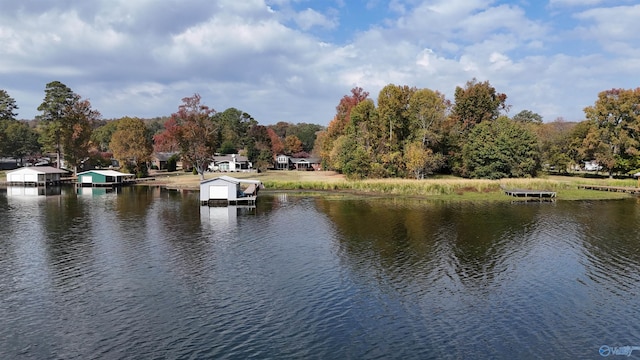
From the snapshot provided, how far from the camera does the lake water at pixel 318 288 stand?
57.9ft

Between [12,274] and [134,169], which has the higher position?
[134,169]

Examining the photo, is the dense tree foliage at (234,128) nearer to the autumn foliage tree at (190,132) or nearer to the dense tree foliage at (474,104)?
the autumn foliage tree at (190,132)

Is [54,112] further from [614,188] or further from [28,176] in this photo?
[614,188]

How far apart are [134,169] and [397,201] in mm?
64159

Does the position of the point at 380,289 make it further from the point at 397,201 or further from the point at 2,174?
the point at 2,174

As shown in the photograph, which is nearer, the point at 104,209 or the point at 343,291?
the point at 343,291

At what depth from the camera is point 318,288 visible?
23.9m

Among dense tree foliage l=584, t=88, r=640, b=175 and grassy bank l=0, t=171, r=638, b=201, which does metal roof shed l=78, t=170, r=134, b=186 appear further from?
dense tree foliage l=584, t=88, r=640, b=175

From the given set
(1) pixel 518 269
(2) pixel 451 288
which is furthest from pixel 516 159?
(2) pixel 451 288

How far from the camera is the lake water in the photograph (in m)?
17.6

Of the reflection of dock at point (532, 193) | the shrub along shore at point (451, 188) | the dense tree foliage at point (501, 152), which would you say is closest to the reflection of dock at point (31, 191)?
the shrub along shore at point (451, 188)

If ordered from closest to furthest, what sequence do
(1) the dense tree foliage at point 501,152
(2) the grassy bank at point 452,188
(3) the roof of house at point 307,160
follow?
(2) the grassy bank at point 452,188 < (1) the dense tree foliage at point 501,152 < (3) the roof of house at point 307,160

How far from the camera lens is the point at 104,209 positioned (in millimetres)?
51688

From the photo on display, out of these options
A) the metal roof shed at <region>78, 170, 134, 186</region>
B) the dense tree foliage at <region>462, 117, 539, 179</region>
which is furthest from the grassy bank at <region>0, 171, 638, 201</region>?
the metal roof shed at <region>78, 170, 134, 186</region>
